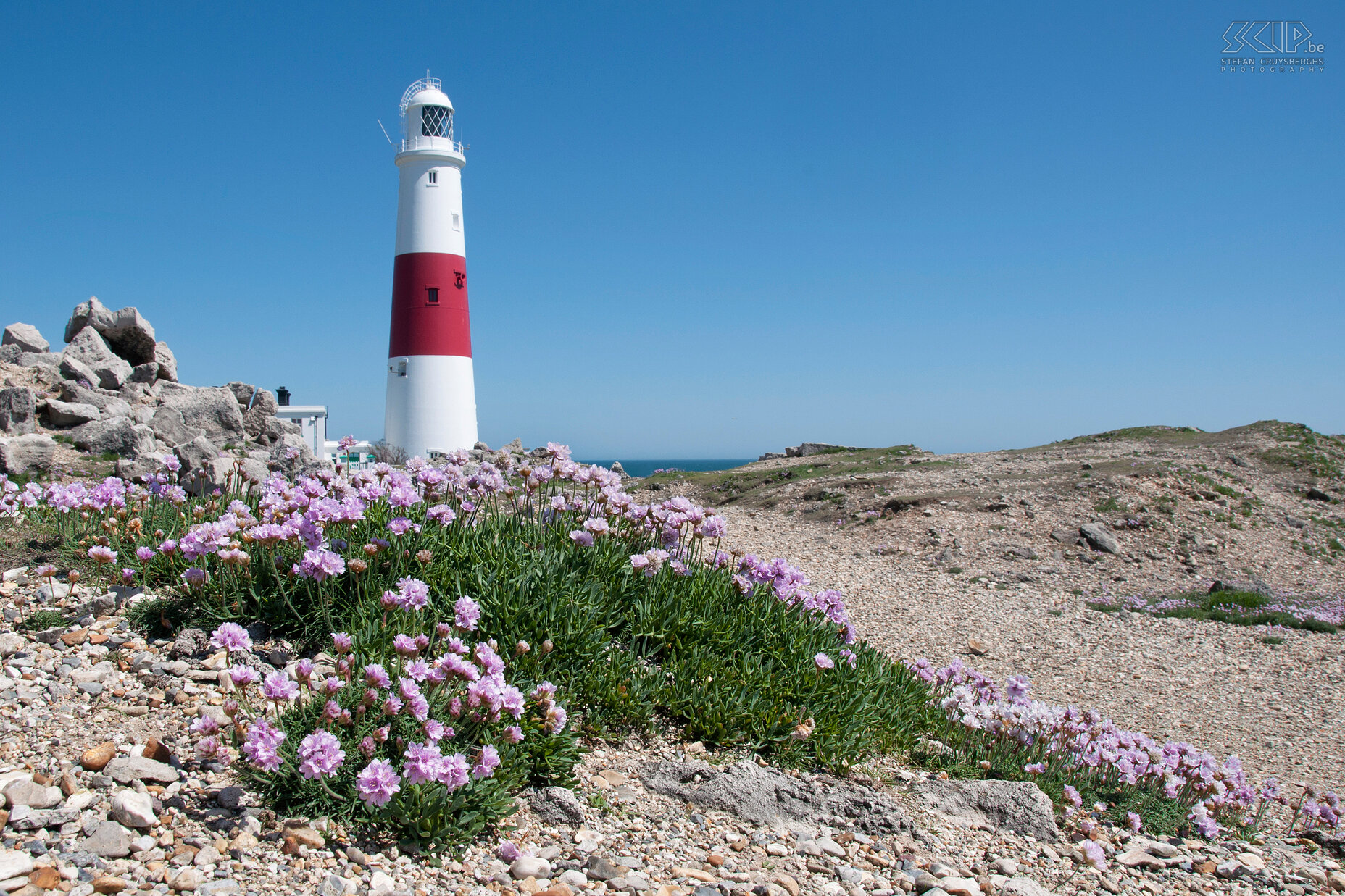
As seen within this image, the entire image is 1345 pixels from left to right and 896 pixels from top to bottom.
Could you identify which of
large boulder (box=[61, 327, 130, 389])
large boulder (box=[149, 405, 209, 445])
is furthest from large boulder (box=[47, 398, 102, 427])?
large boulder (box=[61, 327, 130, 389])

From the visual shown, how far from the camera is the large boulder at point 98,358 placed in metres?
14.9

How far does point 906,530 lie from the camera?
1859 centimetres

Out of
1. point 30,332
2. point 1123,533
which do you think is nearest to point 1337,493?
point 1123,533

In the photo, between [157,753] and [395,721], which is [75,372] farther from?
[395,721]

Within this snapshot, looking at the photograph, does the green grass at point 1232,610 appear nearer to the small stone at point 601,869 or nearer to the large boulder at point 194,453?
the small stone at point 601,869

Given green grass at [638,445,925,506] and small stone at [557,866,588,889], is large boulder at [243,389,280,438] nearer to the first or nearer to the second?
green grass at [638,445,925,506]

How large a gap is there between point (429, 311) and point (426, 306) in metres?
0.18

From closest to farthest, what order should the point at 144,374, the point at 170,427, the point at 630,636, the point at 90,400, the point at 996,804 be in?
the point at 996,804 → the point at 630,636 → the point at 170,427 → the point at 90,400 → the point at 144,374

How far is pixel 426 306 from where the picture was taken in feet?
88.0

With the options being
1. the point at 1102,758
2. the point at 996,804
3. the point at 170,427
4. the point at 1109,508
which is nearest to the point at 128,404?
the point at 170,427

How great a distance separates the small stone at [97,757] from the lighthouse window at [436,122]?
27931 millimetres

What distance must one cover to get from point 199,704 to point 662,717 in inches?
105

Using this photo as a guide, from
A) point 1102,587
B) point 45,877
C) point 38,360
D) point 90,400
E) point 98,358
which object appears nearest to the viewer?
point 45,877

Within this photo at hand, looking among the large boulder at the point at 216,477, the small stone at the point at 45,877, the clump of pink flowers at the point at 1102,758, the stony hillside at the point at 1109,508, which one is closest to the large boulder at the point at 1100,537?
the stony hillside at the point at 1109,508
